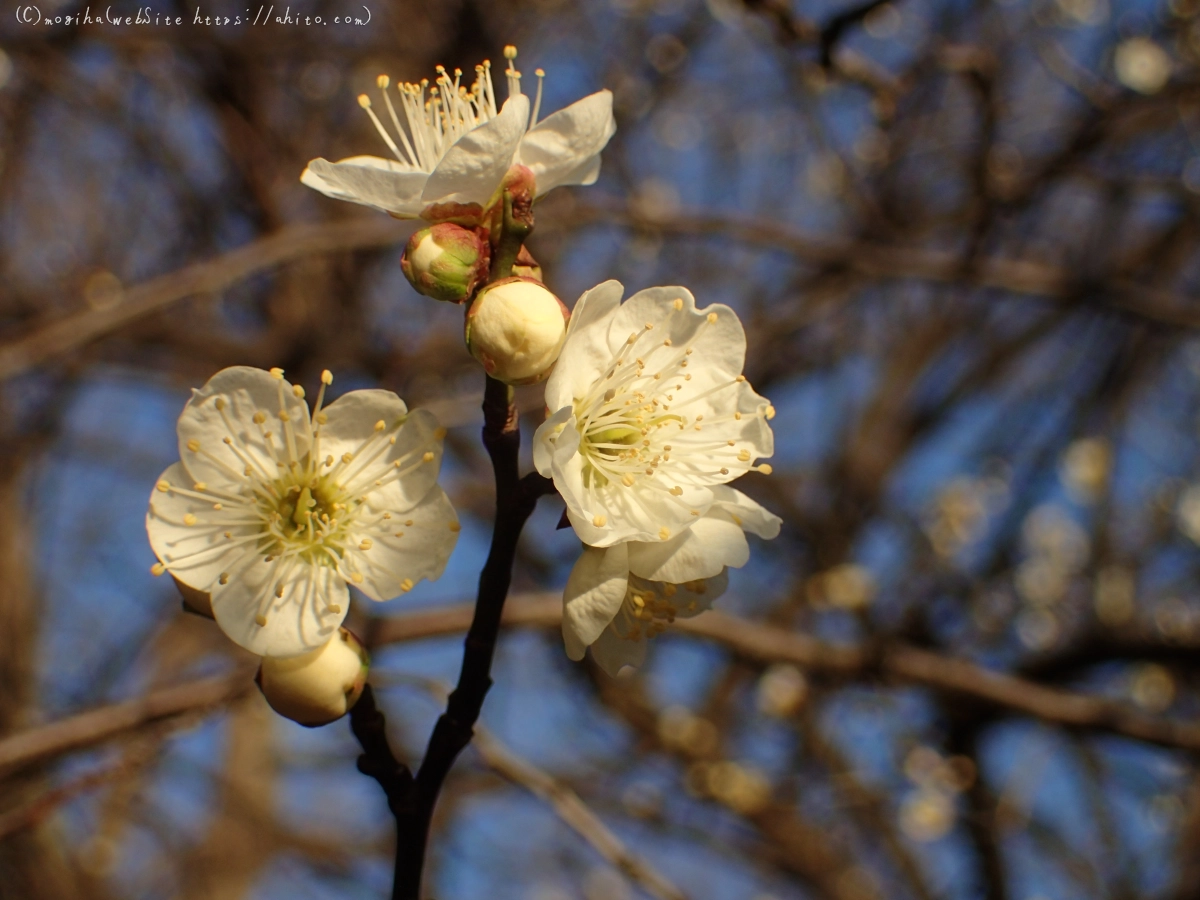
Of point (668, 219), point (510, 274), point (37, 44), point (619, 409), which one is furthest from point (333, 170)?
point (37, 44)

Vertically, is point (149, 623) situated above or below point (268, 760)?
above

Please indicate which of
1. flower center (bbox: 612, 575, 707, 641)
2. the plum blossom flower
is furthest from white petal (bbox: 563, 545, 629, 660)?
flower center (bbox: 612, 575, 707, 641)

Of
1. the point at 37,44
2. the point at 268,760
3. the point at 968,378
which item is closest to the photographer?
the point at 37,44

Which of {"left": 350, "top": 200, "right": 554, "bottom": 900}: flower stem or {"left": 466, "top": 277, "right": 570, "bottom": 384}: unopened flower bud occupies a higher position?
{"left": 466, "top": 277, "right": 570, "bottom": 384}: unopened flower bud

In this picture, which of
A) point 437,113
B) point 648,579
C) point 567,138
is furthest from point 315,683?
point 437,113

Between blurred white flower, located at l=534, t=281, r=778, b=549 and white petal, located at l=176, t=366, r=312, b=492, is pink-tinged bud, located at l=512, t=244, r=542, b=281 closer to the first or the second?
blurred white flower, located at l=534, t=281, r=778, b=549

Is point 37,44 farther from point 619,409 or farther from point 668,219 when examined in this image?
point 619,409

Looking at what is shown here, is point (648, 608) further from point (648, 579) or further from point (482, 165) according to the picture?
point (482, 165)

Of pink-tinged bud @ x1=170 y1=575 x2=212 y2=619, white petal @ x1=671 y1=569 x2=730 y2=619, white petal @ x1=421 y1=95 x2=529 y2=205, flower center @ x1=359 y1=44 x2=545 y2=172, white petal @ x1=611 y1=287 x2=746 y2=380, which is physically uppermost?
flower center @ x1=359 y1=44 x2=545 y2=172
